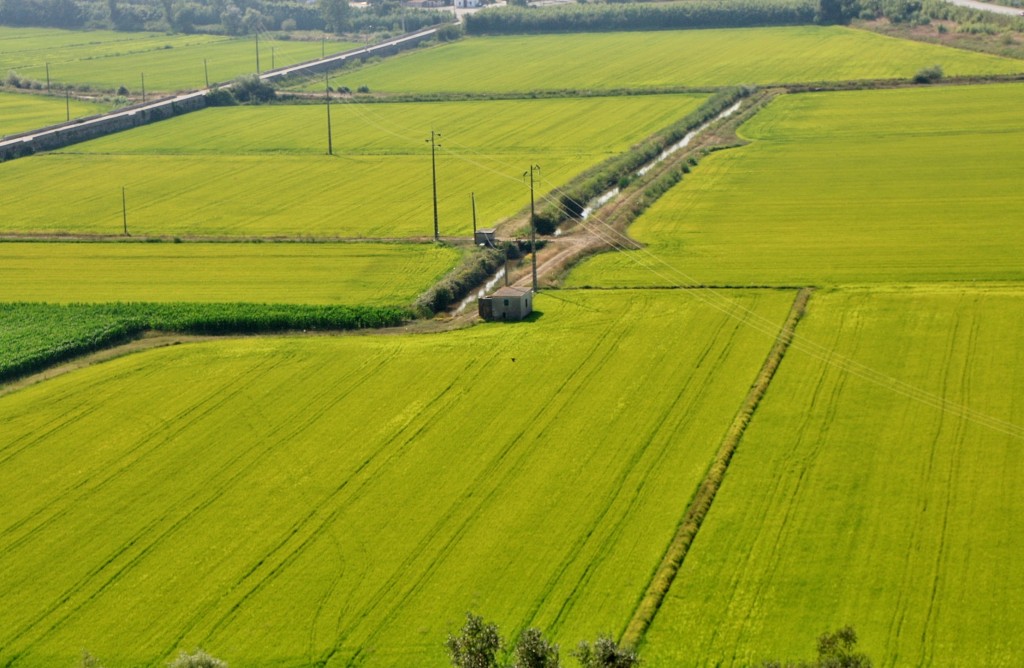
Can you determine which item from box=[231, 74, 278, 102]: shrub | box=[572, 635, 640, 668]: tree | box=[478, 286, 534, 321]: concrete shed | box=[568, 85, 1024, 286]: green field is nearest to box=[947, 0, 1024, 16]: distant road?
box=[568, 85, 1024, 286]: green field

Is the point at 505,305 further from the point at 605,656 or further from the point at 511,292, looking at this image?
the point at 605,656

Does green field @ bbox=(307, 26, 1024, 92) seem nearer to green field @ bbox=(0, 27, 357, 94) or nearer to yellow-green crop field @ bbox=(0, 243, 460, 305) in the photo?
green field @ bbox=(0, 27, 357, 94)

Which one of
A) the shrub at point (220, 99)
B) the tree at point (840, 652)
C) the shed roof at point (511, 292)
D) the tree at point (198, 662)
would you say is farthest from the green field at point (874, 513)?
the shrub at point (220, 99)

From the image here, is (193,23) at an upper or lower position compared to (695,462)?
upper

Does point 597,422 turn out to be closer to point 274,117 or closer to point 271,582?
point 271,582

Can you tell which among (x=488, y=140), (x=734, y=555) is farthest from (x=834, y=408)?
(x=488, y=140)

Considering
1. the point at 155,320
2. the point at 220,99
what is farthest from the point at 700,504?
the point at 220,99
